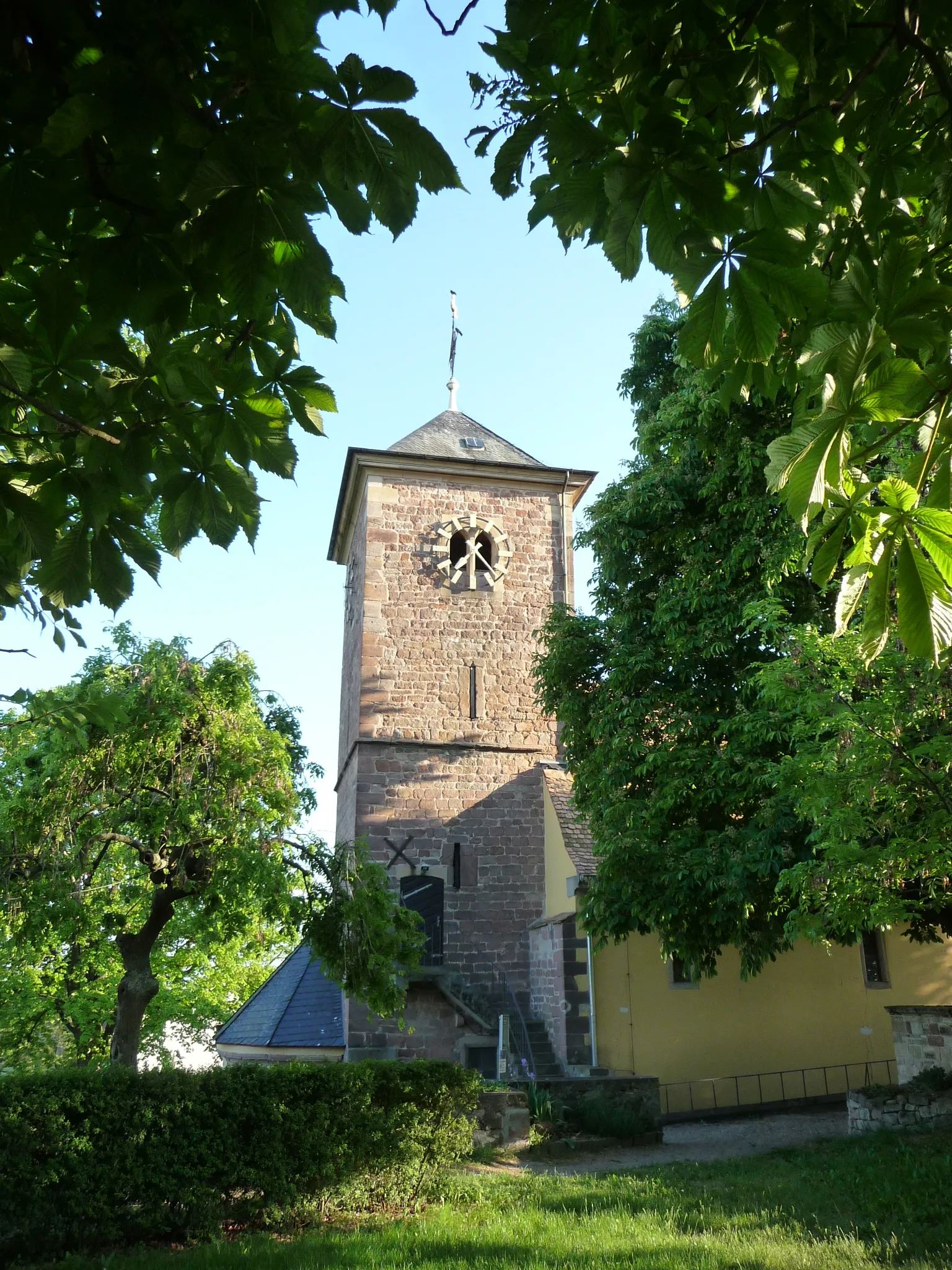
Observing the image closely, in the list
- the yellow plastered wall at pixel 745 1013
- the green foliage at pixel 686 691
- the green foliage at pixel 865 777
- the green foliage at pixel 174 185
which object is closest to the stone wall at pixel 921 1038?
the green foliage at pixel 686 691

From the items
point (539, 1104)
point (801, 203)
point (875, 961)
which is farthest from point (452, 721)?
point (801, 203)

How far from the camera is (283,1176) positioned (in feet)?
27.7

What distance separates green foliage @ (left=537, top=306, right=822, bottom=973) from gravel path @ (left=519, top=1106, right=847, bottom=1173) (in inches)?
83.3

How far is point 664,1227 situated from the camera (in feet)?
23.4

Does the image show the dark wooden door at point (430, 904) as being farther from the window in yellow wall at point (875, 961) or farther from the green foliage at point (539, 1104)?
the window in yellow wall at point (875, 961)

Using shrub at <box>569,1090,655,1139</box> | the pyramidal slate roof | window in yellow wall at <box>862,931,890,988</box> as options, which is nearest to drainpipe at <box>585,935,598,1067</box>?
shrub at <box>569,1090,655,1139</box>

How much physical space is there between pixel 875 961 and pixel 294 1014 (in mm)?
10658

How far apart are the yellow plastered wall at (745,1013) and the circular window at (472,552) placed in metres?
7.70

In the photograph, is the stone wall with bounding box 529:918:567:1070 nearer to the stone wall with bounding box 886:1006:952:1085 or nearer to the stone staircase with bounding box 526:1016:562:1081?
the stone staircase with bounding box 526:1016:562:1081

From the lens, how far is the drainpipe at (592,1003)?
48.4 ft

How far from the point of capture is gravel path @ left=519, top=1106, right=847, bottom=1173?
10758 mm

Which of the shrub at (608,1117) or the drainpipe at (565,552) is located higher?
the drainpipe at (565,552)

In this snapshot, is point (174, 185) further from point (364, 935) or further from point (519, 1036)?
point (519, 1036)

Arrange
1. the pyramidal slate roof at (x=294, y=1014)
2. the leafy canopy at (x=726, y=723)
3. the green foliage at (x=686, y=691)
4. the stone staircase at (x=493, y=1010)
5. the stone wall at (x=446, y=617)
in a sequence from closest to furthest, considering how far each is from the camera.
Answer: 1. the leafy canopy at (x=726, y=723)
2. the green foliage at (x=686, y=691)
3. the stone staircase at (x=493, y=1010)
4. the pyramidal slate roof at (x=294, y=1014)
5. the stone wall at (x=446, y=617)
